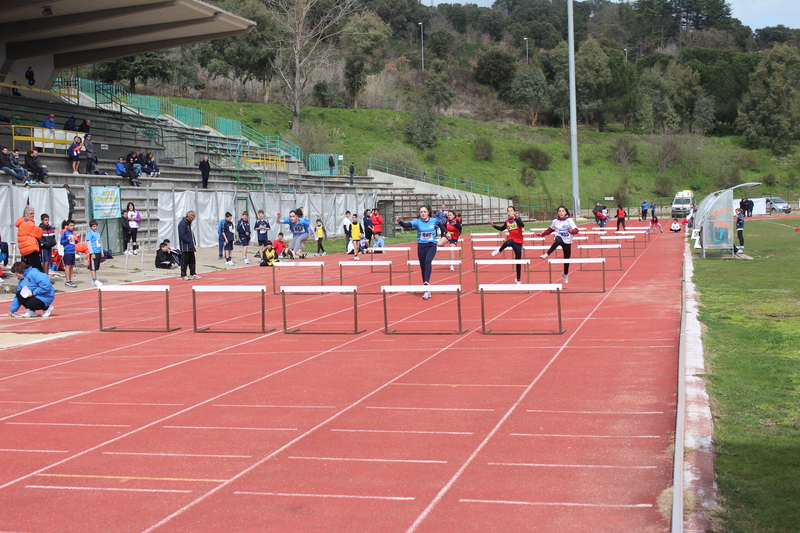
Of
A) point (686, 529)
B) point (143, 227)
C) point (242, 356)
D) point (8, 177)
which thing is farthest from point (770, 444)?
point (143, 227)

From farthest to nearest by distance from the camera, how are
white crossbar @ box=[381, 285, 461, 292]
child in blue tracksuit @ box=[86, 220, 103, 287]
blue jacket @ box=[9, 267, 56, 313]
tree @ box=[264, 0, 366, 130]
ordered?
tree @ box=[264, 0, 366, 130] < child in blue tracksuit @ box=[86, 220, 103, 287] < blue jacket @ box=[9, 267, 56, 313] < white crossbar @ box=[381, 285, 461, 292]

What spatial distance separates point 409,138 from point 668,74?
42395 mm

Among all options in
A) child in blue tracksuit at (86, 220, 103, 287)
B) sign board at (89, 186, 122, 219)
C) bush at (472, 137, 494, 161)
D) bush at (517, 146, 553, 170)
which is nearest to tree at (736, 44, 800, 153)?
bush at (517, 146, 553, 170)

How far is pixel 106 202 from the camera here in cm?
2709

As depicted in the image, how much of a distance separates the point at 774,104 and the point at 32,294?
306ft

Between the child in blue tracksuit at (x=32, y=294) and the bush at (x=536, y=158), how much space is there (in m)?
68.8

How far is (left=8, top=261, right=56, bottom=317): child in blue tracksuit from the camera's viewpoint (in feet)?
48.9

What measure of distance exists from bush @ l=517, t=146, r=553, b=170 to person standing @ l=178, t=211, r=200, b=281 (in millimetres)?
61454

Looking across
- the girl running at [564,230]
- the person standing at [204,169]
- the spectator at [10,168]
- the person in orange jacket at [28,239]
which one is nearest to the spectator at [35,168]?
the spectator at [10,168]

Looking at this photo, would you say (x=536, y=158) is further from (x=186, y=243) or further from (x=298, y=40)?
(x=186, y=243)

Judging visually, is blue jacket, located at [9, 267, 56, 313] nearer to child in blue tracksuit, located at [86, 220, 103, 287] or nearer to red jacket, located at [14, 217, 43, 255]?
red jacket, located at [14, 217, 43, 255]

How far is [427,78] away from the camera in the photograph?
3637 inches

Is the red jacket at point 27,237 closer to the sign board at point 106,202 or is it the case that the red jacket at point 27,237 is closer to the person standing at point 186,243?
the person standing at point 186,243

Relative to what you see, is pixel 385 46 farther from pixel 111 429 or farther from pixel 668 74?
pixel 111 429
